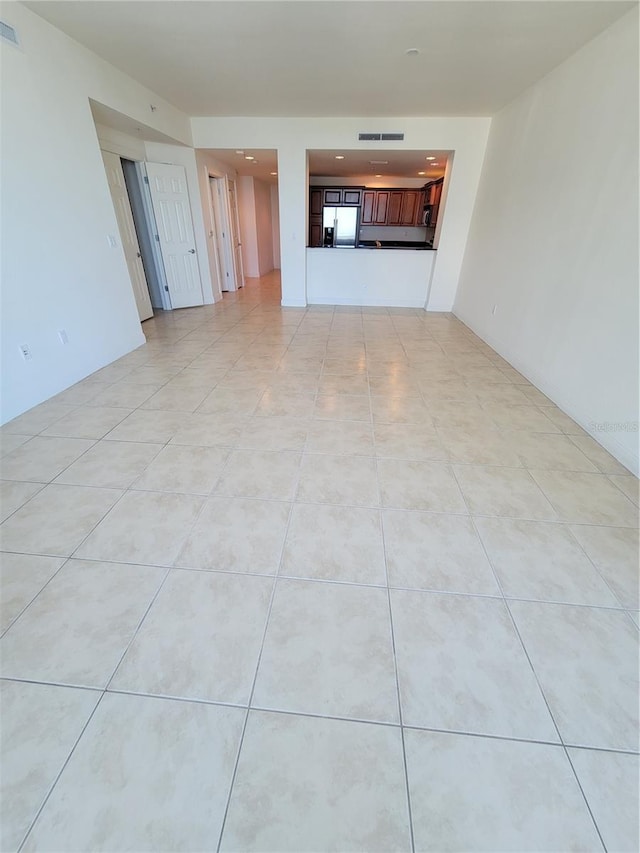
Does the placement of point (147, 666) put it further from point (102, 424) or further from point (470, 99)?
point (470, 99)

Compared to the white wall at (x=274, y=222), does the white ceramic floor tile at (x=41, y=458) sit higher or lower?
lower

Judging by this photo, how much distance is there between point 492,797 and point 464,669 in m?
0.32

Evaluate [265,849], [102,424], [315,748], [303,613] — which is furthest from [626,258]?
[102,424]

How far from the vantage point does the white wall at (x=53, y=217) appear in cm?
261

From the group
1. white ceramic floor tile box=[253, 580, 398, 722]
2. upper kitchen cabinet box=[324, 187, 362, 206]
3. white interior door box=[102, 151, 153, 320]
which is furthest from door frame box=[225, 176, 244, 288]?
white ceramic floor tile box=[253, 580, 398, 722]

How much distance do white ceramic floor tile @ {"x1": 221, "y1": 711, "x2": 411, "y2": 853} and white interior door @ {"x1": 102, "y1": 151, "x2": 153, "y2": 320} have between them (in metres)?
5.02

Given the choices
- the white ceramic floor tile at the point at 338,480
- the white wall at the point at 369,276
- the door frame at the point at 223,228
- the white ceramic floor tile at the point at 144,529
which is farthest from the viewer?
the door frame at the point at 223,228

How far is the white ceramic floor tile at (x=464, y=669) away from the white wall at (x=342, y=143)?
227 inches

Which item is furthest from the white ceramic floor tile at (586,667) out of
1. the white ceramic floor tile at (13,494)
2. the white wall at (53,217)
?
the white wall at (53,217)

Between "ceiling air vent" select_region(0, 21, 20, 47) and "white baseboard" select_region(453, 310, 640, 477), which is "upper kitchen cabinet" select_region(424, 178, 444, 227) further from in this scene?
"ceiling air vent" select_region(0, 21, 20, 47)

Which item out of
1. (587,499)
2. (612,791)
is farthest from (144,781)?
(587,499)

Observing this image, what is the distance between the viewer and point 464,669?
1.22 m

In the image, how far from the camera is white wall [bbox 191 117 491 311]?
4.99m

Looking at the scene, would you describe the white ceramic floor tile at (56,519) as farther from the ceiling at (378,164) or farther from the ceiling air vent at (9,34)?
the ceiling at (378,164)
